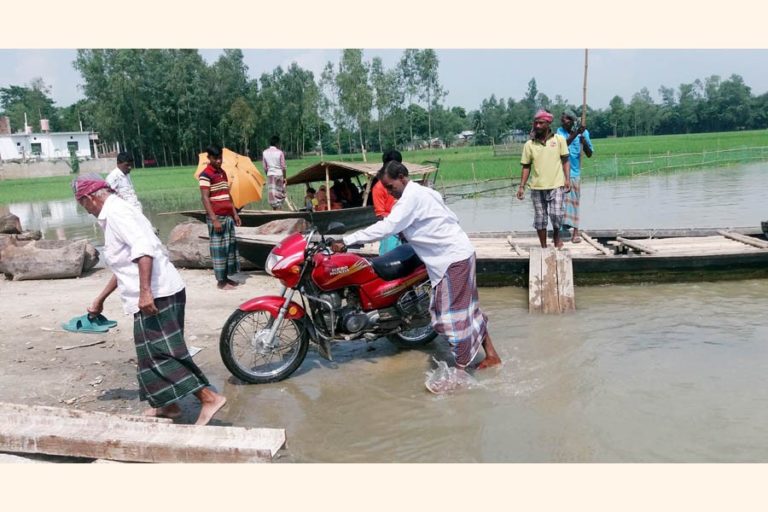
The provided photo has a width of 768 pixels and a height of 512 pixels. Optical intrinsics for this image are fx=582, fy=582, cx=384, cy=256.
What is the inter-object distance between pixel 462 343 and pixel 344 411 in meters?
1.03

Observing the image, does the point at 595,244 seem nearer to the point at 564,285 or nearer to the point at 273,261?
the point at 564,285

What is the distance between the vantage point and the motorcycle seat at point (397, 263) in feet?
15.7

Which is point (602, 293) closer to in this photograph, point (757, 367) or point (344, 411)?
point (757, 367)

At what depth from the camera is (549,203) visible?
699cm

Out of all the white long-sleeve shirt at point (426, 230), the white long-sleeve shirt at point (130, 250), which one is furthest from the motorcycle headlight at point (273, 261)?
the white long-sleeve shirt at point (130, 250)

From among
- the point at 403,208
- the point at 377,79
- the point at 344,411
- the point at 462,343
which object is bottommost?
the point at 344,411

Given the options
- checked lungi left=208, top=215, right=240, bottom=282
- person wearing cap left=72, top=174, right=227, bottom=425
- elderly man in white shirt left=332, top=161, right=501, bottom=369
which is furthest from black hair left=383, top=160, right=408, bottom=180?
checked lungi left=208, top=215, right=240, bottom=282

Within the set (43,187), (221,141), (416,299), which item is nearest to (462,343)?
(416,299)

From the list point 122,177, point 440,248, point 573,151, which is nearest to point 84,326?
point 440,248

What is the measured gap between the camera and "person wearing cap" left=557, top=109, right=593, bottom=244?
765cm

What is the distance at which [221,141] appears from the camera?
54.3 meters

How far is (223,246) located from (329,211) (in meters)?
4.66

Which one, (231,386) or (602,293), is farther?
(602,293)

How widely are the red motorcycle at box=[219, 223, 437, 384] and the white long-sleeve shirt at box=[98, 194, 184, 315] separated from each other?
972 millimetres
